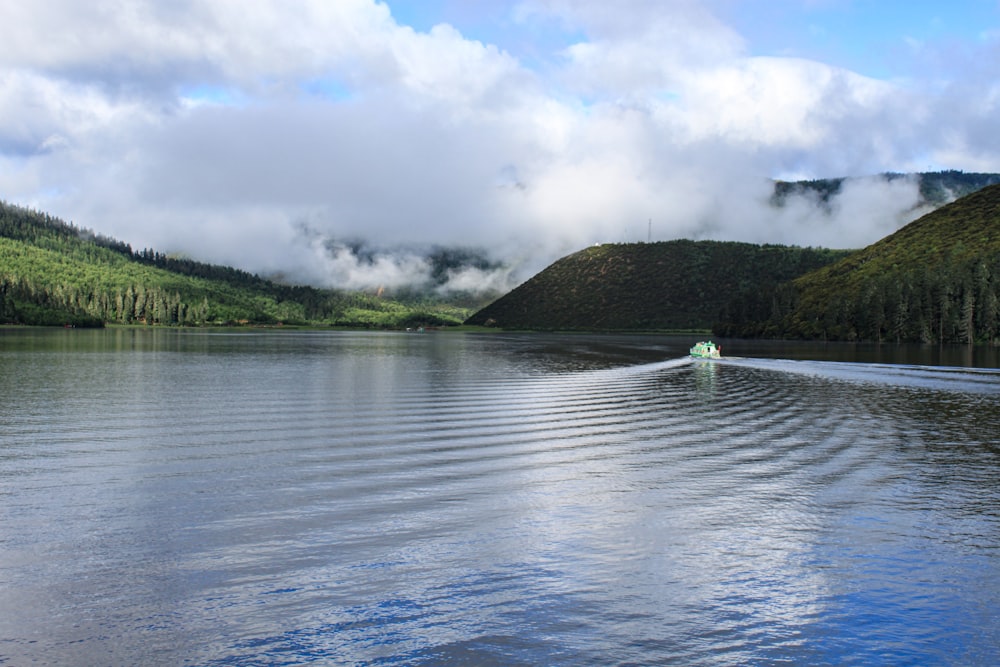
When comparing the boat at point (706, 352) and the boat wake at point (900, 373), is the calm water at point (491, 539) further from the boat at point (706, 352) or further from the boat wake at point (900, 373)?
the boat at point (706, 352)

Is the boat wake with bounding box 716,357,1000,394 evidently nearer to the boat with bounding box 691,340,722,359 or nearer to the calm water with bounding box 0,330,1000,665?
the boat with bounding box 691,340,722,359

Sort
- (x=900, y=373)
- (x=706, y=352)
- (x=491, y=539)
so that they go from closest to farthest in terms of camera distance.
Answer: (x=491, y=539) < (x=900, y=373) < (x=706, y=352)

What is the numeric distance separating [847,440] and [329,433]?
25.0 metres

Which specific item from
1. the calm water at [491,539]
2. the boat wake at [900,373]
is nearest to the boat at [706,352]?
the boat wake at [900,373]

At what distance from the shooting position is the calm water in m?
12.8

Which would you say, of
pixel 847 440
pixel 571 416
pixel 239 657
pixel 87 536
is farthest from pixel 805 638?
pixel 571 416

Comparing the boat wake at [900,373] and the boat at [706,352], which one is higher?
the boat at [706,352]

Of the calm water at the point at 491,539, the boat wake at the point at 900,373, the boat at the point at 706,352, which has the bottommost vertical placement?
the calm water at the point at 491,539

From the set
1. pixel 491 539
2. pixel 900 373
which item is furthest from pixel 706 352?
pixel 491 539

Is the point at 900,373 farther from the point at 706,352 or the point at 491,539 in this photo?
the point at 491,539

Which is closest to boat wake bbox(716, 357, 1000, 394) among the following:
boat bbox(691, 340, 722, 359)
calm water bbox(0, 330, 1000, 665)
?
boat bbox(691, 340, 722, 359)

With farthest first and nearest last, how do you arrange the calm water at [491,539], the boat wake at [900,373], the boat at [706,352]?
the boat at [706,352], the boat wake at [900,373], the calm water at [491,539]

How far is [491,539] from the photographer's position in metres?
18.4

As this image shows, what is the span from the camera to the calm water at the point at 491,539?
42.0 feet
